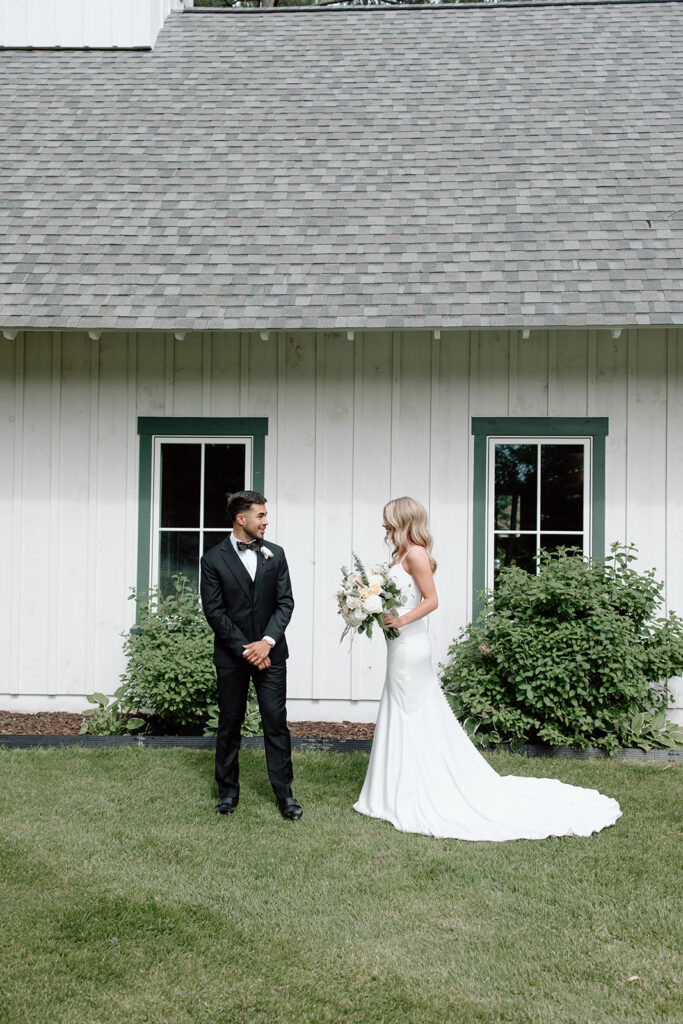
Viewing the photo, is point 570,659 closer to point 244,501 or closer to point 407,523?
point 407,523

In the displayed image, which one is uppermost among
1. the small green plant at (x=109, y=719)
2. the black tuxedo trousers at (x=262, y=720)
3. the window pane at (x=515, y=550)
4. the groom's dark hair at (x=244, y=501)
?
the groom's dark hair at (x=244, y=501)

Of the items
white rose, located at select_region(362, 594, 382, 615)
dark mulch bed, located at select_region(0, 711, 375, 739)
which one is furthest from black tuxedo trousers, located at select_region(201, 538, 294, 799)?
dark mulch bed, located at select_region(0, 711, 375, 739)

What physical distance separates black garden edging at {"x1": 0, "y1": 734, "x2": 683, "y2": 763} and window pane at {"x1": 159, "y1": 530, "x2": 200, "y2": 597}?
1.47 meters

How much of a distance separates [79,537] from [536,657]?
4095mm

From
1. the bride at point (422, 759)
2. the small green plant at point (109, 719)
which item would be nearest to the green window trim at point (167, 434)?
the small green plant at point (109, 719)

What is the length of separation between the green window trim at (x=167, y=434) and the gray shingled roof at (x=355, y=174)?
1023mm

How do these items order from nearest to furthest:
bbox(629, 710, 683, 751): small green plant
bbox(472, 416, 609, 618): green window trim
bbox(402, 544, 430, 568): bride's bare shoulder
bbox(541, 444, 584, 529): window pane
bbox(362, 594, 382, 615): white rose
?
bbox(362, 594, 382, 615): white rose → bbox(402, 544, 430, 568): bride's bare shoulder → bbox(629, 710, 683, 751): small green plant → bbox(472, 416, 609, 618): green window trim → bbox(541, 444, 584, 529): window pane

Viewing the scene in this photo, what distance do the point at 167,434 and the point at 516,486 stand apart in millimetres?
3123

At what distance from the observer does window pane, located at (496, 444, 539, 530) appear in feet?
25.0

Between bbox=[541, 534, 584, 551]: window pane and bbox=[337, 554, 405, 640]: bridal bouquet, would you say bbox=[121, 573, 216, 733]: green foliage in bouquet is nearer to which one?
bbox=[337, 554, 405, 640]: bridal bouquet

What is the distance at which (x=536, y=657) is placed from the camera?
260 inches

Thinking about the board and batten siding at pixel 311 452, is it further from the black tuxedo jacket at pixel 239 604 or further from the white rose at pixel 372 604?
the white rose at pixel 372 604

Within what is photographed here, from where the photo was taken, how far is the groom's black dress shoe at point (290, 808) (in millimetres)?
5230

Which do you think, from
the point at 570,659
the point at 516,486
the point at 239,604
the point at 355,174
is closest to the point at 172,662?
the point at 239,604
